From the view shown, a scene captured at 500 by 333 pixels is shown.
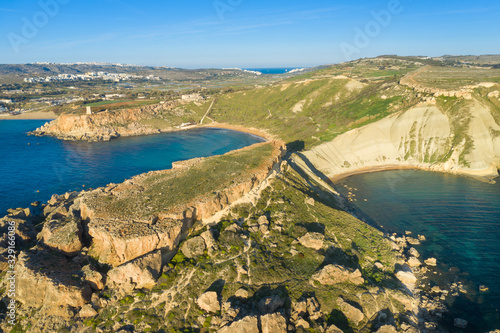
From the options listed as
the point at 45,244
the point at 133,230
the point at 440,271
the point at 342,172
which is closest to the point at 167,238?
the point at 133,230

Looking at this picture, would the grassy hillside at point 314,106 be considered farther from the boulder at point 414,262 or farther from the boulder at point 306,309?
the boulder at point 306,309

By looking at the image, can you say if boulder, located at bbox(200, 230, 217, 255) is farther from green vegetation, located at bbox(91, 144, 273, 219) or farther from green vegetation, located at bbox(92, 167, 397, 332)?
green vegetation, located at bbox(91, 144, 273, 219)

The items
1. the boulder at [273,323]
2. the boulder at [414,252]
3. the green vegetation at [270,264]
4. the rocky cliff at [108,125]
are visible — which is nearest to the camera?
the boulder at [273,323]

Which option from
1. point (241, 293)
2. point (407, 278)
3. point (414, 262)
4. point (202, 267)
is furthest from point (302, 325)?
point (414, 262)

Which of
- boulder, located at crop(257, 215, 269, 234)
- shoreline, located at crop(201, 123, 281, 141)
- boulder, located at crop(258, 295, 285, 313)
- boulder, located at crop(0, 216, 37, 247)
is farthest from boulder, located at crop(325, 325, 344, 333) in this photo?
shoreline, located at crop(201, 123, 281, 141)

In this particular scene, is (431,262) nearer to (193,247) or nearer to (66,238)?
(193,247)

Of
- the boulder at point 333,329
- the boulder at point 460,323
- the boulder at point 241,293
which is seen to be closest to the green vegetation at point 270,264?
the boulder at point 241,293
